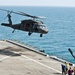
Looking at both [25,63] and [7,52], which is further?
[7,52]

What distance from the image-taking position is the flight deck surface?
104 feet

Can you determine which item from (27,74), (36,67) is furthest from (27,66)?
(27,74)

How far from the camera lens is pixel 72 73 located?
3086 cm

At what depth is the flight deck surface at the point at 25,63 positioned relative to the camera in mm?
31766

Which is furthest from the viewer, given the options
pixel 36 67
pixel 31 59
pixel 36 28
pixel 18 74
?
pixel 36 28

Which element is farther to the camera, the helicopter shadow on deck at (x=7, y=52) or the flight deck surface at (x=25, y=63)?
the helicopter shadow on deck at (x=7, y=52)

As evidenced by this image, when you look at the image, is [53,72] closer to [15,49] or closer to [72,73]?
[72,73]

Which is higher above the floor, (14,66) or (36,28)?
(36,28)

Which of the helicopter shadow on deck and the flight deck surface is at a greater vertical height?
the helicopter shadow on deck

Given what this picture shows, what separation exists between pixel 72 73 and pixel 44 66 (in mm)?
4745

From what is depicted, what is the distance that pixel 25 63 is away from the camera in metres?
36.0

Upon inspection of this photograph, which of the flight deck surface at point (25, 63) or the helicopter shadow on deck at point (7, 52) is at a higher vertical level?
the helicopter shadow on deck at point (7, 52)

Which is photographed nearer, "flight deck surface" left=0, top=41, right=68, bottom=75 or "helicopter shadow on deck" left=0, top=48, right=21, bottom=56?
"flight deck surface" left=0, top=41, right=68, bottom=75

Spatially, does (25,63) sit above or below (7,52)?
below
